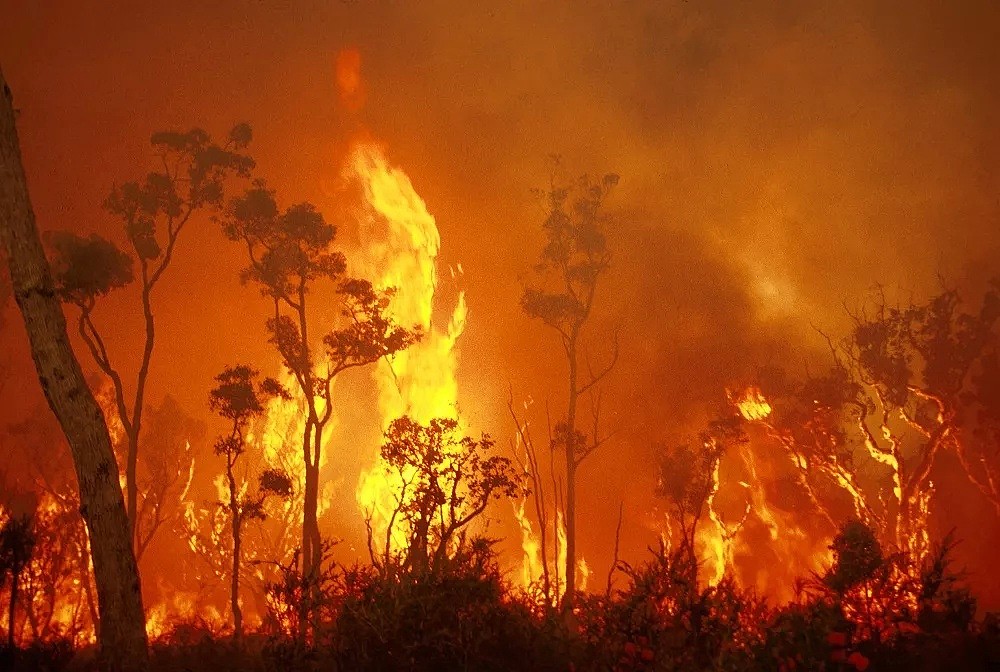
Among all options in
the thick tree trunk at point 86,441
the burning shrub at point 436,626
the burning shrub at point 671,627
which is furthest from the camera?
the thick tree trunk at point 86,441

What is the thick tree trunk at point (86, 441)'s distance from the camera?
28.9 feet

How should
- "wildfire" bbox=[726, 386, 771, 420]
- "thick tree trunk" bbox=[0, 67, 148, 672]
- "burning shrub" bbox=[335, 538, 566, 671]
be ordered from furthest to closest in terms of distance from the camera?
"wildfire" bbox=[726, 386, 771, 420], "thick tree trunk" bbox=[0, 67, 148, 672], "burning shrub" bbox=[335, 538, 566, 671]

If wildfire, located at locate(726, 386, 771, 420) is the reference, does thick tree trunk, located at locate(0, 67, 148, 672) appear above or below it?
below

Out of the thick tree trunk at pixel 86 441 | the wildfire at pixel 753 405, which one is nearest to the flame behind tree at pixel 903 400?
the wildfire at pixel 753 405

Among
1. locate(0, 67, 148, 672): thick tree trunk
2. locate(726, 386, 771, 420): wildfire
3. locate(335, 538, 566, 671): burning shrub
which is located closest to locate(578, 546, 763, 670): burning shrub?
locate(335, 538, 566, 671): burning shrub

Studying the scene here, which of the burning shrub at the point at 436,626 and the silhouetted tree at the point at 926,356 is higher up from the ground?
the silhouetted tree at the point at 926,356

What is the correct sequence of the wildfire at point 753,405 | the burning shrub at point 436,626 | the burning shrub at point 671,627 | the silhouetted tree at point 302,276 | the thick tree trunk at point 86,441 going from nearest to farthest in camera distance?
the burning shrub at point 671,627
the burning shrub at point 436,626
the thick tree trunk at point 86,441
the silhouetted tree at point 302,276
the wildfire at point 753,405

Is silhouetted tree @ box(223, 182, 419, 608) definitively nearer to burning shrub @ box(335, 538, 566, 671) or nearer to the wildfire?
burning shrub @ box(335, 538, 566, 671)

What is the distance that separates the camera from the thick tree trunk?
881 centimetres

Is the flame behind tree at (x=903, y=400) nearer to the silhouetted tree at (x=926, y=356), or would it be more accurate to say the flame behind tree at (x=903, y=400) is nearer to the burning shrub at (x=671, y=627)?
the silhouetted tree at (x=926, y=356)

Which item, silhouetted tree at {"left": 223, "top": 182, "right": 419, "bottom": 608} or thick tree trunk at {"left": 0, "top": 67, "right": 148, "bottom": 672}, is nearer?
thick tree trunk at {"left": 0, "top": 67, "right": 148, "bottom": 672}

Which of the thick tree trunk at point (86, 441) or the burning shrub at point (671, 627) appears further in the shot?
the thick tree trunk at point (86, 441)

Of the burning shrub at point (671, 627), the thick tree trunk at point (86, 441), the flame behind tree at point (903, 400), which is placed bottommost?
the burning shrub at point (671, 627)

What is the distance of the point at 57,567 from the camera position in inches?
1400
